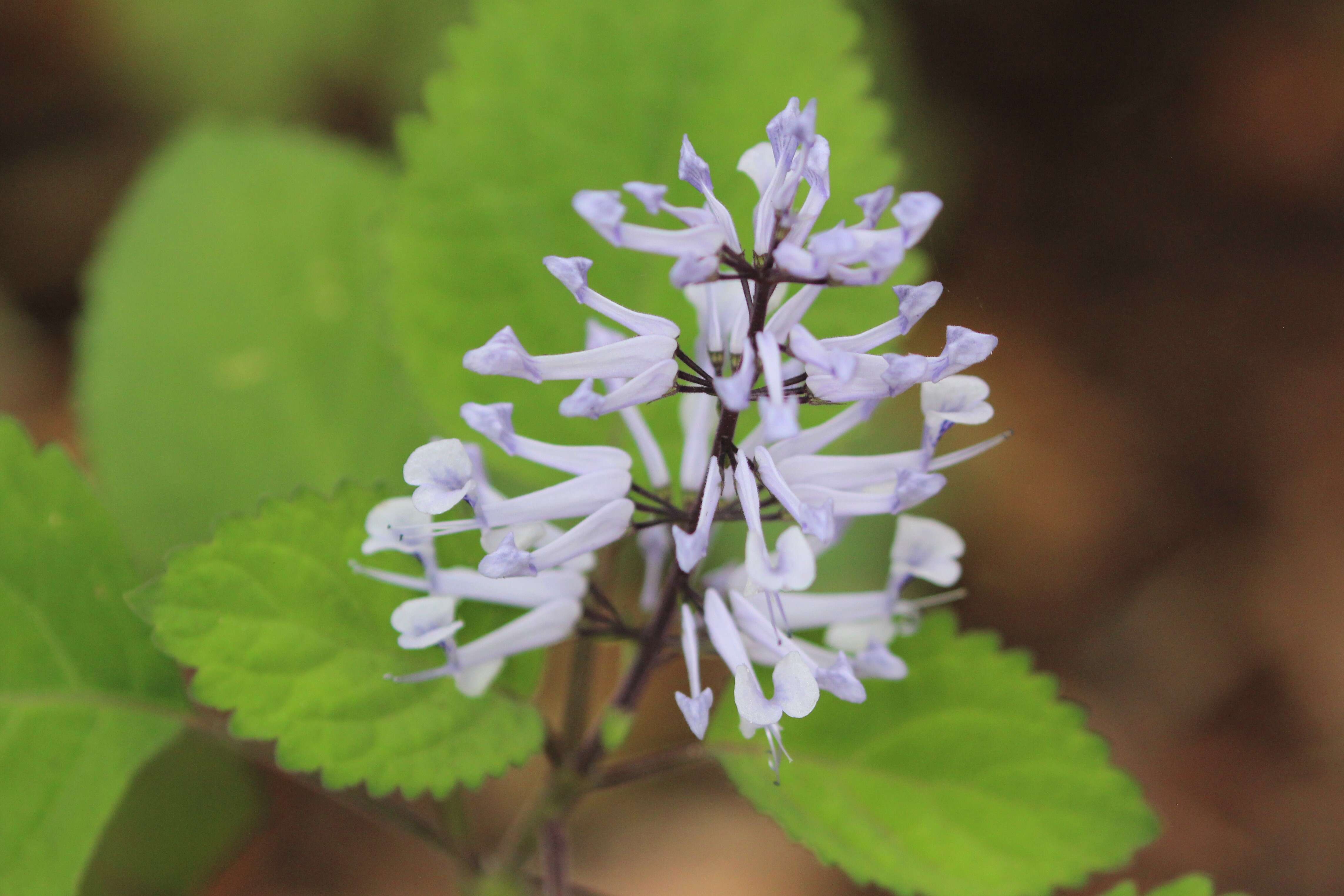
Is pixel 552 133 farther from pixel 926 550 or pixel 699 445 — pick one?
pixel 926 550

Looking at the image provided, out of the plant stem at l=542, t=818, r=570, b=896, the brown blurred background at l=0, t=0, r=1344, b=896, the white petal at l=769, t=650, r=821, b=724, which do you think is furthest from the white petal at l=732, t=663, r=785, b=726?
the brown blurred background at l=0, t=0, r=1344, b=896

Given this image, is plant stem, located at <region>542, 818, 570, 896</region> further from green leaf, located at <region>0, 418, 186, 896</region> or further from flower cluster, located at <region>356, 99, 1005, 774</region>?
green leaf, located at <region>0, 418, 186, 896</region>

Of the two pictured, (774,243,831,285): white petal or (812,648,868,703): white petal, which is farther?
→ (812,648,868,703): white petal

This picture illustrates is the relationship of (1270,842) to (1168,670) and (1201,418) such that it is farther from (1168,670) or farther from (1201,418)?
(1201,418)

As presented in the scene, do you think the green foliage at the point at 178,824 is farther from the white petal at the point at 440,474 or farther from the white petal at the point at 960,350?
the white petal at the point at 960,350

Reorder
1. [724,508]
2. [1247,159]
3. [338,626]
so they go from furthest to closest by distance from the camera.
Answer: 1. [1247,159]
2. [338,626]
3. [724,508]

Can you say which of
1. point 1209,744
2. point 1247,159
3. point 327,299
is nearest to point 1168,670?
point 1209,744

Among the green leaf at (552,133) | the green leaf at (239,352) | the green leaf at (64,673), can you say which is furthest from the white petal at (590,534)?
the green leaf at (239,352)
